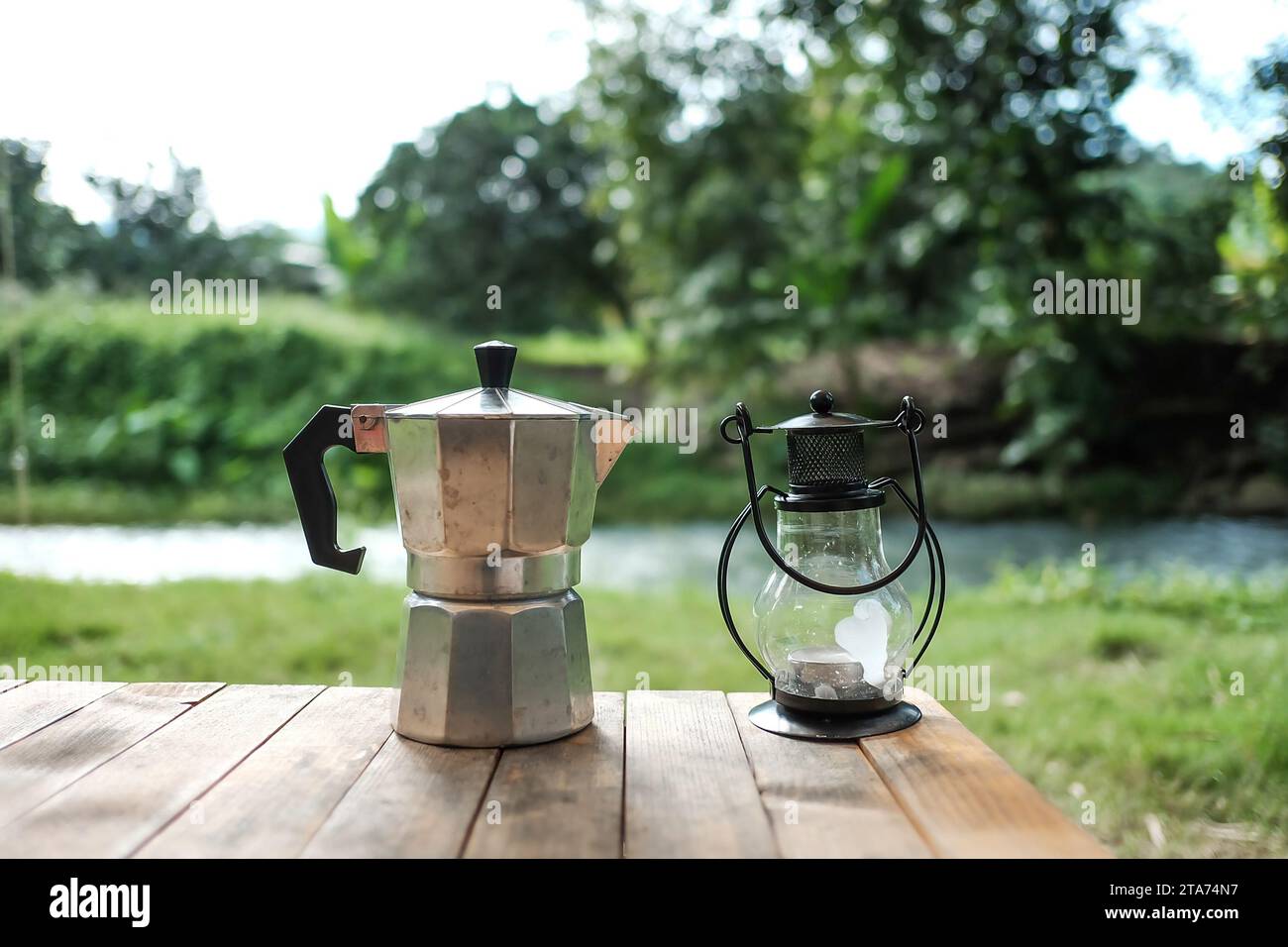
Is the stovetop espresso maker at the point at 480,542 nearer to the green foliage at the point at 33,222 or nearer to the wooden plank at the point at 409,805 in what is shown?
the wooden plank at the point at 409,805

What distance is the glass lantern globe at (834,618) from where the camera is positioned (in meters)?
1.24

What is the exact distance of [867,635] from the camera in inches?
48.7

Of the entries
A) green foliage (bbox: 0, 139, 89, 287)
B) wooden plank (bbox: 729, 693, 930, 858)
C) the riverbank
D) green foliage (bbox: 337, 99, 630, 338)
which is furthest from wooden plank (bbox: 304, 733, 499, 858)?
green foliage (bbox: 337, 99, 630, 338)

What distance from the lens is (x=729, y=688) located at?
10.5 ft

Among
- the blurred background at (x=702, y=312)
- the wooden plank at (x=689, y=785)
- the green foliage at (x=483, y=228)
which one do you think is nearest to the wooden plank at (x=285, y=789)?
the wooden plank at (x=689, y=785)

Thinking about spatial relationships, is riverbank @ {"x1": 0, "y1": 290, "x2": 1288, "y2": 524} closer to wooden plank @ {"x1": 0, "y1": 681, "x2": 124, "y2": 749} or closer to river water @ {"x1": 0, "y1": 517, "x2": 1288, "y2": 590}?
river water @ {"x1": 0, "y1": 517, "x2": 1288, "y2": 590}

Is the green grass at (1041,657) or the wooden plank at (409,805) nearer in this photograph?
the wooden plank at (409,805)

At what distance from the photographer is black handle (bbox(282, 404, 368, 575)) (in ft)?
3.92

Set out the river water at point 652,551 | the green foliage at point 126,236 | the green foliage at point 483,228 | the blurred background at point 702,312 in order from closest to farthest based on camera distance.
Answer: the blurred background at point 702,312
the green foliage at point 126,236
the river water at point 652,551
the green foliage at point 483,228

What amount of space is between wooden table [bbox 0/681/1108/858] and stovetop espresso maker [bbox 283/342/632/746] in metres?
0.05

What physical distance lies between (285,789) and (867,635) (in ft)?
2.25

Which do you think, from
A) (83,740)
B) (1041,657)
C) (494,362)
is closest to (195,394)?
(1041,657)
